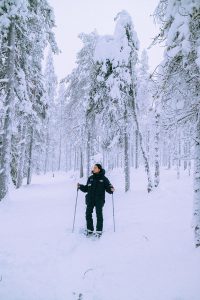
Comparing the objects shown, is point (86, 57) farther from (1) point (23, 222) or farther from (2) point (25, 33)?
(1) point (23, 222)

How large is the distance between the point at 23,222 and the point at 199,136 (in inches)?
258

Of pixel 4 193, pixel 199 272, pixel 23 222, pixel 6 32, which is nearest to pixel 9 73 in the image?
pixel 6 32

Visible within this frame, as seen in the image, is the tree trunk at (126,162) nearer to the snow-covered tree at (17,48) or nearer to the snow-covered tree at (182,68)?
the snow-covered tree at (17,48)

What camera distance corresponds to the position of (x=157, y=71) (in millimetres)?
6906

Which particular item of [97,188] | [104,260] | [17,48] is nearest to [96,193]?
[97,188]

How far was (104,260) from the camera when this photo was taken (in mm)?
6301

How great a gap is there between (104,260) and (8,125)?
843 cm

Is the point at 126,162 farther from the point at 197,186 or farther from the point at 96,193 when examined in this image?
the point at 197,186

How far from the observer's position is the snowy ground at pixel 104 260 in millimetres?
4867

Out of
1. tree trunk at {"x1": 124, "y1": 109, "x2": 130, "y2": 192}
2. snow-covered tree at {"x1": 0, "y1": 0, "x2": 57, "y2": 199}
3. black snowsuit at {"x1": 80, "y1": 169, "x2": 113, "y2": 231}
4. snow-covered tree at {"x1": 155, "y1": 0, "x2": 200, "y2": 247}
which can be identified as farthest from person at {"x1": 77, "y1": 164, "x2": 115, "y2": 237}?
tree trunk at {"x1": 124, "y1": 109, "x2": 130, "y2": 192}

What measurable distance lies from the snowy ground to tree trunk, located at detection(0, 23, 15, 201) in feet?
8.79

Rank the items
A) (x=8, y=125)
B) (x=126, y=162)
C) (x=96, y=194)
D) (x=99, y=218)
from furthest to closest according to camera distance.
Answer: (x=126, y=162) → (x=8, y=125) → (x=96, y=194) → (x=99, y=218)

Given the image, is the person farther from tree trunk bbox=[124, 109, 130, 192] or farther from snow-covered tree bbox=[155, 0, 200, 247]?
tree trunk bbox=[124, 109, 130, 192]

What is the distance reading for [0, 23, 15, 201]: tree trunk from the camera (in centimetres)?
1244
